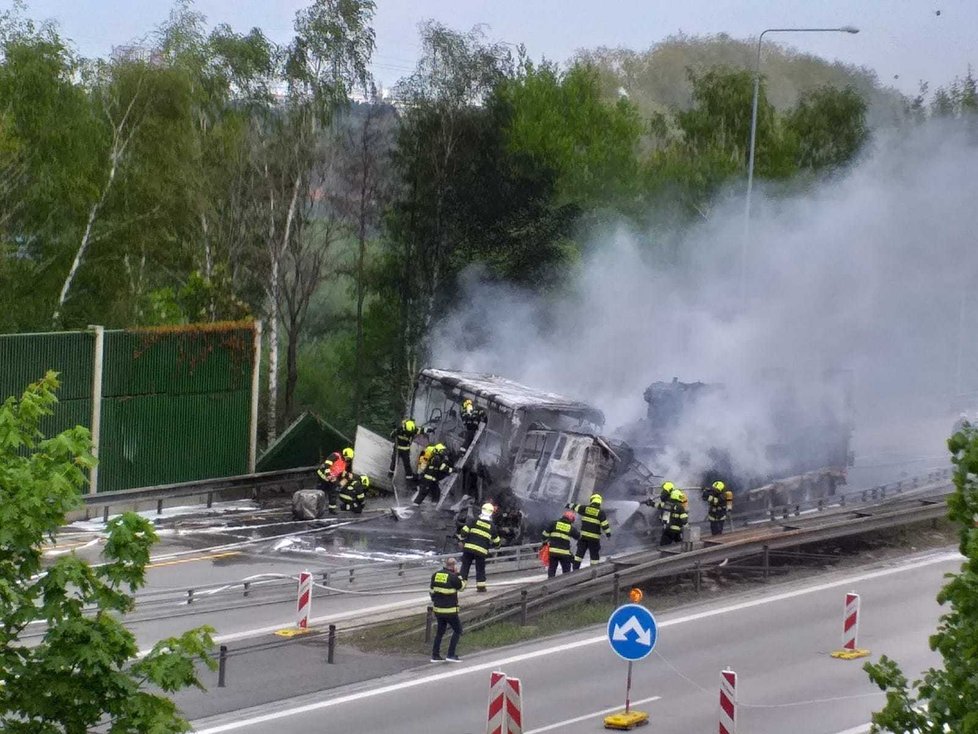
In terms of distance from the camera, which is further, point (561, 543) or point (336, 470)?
point (336, 470)

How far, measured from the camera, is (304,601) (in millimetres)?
18672

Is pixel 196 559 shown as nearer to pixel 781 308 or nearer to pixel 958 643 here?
pixel 958 643

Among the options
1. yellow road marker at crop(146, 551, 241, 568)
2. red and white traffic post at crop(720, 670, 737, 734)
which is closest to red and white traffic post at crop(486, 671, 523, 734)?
red and white traffic post at crop(720, 670, 737, 734)

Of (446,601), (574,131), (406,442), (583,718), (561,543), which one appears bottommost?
(583,718)

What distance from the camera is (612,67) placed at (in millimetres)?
57719

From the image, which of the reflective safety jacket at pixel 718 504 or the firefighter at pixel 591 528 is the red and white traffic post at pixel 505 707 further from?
the reflective safety jacket at pixel 718 504

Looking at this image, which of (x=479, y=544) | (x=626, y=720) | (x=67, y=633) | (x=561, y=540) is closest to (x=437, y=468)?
(x=479, y=544)

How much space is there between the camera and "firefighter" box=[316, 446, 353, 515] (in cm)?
2689

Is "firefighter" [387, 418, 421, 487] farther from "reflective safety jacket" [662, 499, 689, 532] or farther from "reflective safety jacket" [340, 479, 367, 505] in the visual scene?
"reflective safety jacket" [662, 499, 689, 532]

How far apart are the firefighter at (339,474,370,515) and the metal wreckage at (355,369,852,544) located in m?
0.73

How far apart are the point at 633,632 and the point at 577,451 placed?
9.78 m

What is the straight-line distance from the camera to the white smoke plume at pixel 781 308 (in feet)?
117

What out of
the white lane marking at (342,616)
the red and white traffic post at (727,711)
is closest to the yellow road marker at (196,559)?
the white lane marking at (342,616)

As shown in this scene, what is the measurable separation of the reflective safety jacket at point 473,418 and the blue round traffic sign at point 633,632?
11.1 meters
